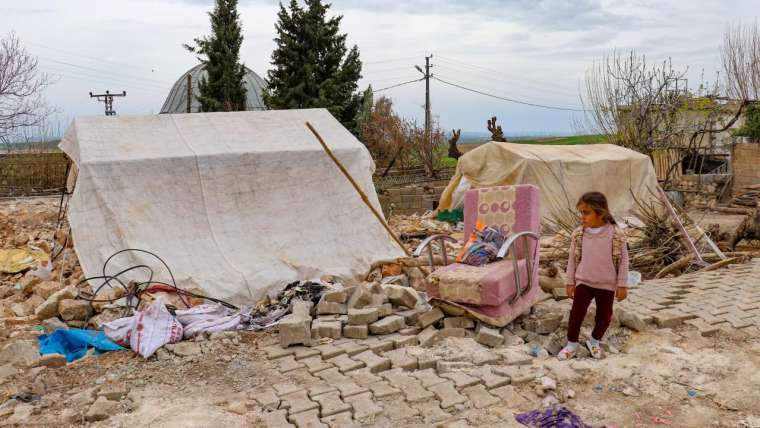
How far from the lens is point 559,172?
12367 millimetres

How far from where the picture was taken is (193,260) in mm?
6883

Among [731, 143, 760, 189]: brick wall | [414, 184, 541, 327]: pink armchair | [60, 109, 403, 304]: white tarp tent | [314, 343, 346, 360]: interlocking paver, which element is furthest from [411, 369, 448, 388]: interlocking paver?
[731, 143, 760, 189]: brick wall

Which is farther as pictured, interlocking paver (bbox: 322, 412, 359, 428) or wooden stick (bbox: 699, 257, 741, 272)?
wooden stick (bbox: 699, 257, 741, 272)

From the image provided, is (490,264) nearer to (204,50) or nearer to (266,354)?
(266,354)

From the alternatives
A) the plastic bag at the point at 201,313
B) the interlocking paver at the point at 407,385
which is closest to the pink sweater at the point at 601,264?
the interlocking paver at the point at 407,385

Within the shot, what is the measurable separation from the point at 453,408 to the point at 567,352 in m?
1.27

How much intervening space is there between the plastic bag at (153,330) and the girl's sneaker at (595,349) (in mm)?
3336

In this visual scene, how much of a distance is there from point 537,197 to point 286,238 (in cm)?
329

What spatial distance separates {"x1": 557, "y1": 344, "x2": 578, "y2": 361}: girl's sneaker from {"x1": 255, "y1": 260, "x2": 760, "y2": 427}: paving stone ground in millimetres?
86

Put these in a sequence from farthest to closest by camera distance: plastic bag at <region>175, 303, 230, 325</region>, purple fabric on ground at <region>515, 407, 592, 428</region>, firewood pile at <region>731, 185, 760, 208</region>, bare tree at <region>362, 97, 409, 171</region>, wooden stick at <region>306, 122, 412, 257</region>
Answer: bare tree at <region>362, 97, 409, 171</region>
firewood pile at <region>731, 185, 760, 208</region>
wooden stick at <region>306, 122, 412, 257</region>
plastic bag at <region>175, 303, 230, 325</region>
purple fabric on ground at <region>515, 407, 592, 428</region>

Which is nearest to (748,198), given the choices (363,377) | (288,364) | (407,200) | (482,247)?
(407,200)

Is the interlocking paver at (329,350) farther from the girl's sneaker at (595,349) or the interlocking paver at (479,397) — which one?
the girl's sneaker at (595,349)

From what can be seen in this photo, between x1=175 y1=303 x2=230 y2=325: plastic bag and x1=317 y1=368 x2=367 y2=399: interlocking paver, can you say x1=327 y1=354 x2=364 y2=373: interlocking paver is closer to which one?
x1=317 y1=368 x2=367 y2=399: interlocking paver

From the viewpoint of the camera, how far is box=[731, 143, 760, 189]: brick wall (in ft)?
57.9
